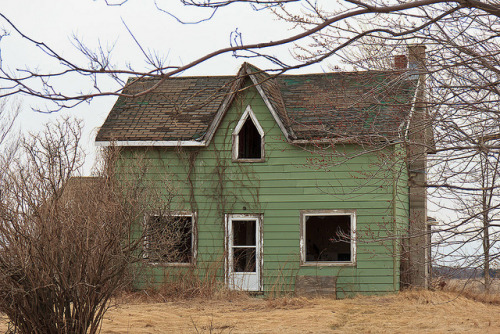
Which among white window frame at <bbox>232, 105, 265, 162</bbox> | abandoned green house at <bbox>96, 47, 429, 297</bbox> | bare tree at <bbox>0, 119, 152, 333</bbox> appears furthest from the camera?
white window frame at <bbox>232, 105, 265, 162</bbox>

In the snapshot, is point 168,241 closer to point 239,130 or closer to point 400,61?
point 239,130

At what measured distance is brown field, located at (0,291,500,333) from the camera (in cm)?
1225

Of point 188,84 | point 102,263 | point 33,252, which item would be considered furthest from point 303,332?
point 188,84

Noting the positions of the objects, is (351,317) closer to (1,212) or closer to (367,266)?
(367,266)

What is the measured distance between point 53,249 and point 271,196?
31.8ft

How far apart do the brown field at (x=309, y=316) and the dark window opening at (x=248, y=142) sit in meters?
4.39

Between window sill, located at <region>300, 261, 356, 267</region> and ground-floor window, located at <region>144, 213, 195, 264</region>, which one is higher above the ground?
ground-floor window, located at <region>144, 213, 195, 264</region>

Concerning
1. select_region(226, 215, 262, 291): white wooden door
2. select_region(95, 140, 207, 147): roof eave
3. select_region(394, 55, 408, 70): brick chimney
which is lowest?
select_region(226, 215, 262, 291): white wooden door

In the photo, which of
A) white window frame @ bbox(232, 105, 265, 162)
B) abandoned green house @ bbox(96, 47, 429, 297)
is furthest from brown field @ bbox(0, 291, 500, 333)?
white window frame @ bbox(232, 105, 265, 162)

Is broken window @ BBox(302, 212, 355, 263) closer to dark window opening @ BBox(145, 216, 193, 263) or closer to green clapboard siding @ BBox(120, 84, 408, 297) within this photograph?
green clapboard siding @ BBox(120, 84, 408, 297)

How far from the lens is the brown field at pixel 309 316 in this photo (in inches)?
482

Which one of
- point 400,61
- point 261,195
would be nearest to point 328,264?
point 261,195

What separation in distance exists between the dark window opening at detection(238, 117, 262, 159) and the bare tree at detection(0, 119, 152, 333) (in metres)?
9.89

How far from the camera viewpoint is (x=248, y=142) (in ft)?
62.2
